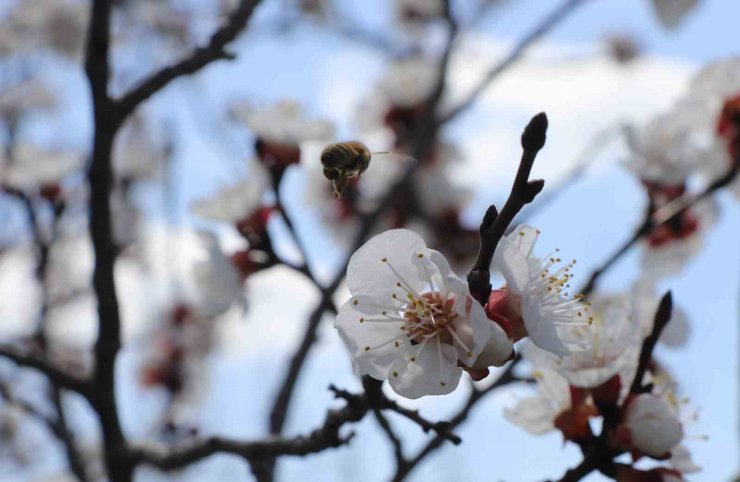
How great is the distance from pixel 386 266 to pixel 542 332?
0.21 meters

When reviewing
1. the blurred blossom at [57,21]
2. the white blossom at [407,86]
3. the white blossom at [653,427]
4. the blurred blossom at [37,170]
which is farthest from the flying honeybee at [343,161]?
the blurred blossom at [57,21]

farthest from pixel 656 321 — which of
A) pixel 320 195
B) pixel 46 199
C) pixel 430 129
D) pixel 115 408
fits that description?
pixel 320 195

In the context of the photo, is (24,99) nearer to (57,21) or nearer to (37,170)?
(37,170)

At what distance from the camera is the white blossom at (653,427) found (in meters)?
1.27

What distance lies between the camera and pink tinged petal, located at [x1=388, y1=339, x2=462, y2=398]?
1.12 metres

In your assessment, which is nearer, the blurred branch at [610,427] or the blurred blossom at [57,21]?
the blurred branch at [610,427]

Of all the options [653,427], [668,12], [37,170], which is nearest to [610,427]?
[653,427]

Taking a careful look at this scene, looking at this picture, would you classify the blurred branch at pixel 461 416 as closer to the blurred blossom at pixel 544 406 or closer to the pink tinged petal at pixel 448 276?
the blurred blossom at pixel 544 406

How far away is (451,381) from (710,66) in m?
1.56

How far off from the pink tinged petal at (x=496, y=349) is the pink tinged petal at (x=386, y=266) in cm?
15

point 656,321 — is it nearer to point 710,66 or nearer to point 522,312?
point 522,312

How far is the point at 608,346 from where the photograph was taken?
1392 mm

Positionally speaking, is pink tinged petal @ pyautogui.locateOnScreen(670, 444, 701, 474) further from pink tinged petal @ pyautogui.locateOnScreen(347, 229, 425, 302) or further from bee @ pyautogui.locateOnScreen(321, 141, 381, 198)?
bee @ pyautogui.locateOnScreen(321, 141, 381, 198)

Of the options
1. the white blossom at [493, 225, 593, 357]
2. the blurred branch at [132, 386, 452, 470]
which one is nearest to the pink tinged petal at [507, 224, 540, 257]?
the white blossom at [493, 225, 593, 357]
